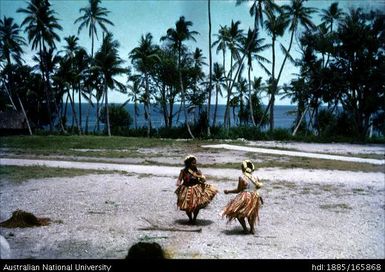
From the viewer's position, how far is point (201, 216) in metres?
9.05

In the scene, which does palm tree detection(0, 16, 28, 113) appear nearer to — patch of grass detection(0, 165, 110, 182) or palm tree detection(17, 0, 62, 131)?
palm tree detection(17, 0, 62, 131)

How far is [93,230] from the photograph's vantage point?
7.77 m

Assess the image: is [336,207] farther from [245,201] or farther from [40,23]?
[40,23]

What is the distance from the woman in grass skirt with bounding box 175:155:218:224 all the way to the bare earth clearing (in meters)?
0.46

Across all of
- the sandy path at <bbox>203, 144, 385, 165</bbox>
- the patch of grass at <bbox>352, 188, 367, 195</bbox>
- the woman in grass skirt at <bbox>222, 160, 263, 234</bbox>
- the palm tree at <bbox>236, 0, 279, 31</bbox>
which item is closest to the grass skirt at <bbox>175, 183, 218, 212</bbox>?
the woman in grass skirt at <bbox>222, 160, 263, 234</bbox>

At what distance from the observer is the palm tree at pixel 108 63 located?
4041 centimetres

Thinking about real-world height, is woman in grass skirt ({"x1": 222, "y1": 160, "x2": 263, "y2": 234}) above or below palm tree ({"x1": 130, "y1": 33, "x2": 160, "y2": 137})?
below

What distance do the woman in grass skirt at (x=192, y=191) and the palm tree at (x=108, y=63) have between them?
32.9 meters

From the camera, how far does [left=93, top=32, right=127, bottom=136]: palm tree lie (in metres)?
40.4

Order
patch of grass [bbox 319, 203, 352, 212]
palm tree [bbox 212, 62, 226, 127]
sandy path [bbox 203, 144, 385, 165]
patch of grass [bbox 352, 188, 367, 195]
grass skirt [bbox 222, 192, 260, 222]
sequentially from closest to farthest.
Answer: grass skirt [bbox 222, 192, 260, 222]
patch of grass [bbox 319, 203, 352, 212]
patch of grass [bbox 352, 188, 367, 195]
sandy path [bbox 203, 144, 385, 165]
palm tree [bbox 212, 62, 226, 127]

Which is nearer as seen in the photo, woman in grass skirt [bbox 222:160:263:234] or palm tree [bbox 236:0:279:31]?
woman in grass skirt [bbox 222:160:263:234]

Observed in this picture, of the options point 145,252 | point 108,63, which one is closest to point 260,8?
point 108,63

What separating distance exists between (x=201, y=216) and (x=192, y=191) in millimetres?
1358

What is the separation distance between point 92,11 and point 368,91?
92.8 ft
